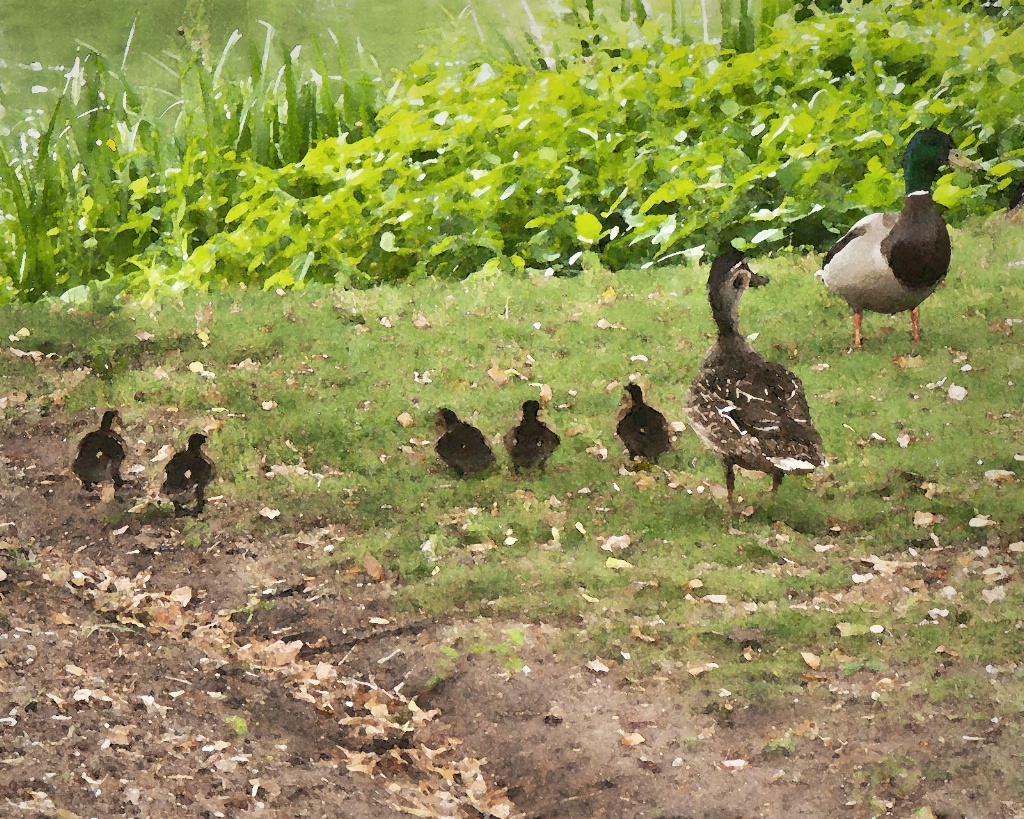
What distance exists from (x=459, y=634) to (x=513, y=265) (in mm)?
2473

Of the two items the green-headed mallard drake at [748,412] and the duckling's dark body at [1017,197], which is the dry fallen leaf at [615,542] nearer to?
the green-headed mallard drake at [748,412]

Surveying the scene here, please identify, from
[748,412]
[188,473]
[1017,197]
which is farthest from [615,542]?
[1017,197]

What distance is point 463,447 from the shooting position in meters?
4.78

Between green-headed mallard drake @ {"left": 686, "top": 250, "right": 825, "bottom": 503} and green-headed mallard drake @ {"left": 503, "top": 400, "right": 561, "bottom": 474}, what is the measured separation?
53 cm

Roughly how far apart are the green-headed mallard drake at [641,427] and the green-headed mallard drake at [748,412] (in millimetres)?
172

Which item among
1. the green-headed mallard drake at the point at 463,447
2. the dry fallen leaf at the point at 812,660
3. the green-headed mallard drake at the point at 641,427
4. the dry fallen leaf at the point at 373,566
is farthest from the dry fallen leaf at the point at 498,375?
the dry fallen leaf at the point at 812,660

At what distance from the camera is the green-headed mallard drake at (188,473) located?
15.2ft

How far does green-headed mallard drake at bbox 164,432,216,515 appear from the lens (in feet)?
15.2

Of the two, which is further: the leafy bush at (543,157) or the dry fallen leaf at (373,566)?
the leafy bush at (543,157)

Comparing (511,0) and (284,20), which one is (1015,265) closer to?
(511,0)

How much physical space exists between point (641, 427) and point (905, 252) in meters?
1.21

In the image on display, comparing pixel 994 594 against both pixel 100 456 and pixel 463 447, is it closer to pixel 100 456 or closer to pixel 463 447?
pixel 463 447

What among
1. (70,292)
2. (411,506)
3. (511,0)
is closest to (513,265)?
(511,0)

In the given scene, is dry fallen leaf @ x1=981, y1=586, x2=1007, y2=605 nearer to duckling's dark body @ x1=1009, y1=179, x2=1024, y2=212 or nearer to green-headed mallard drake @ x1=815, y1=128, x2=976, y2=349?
green-headed mallard drake @ x1=815, y1=128, x2=976, y2=349
